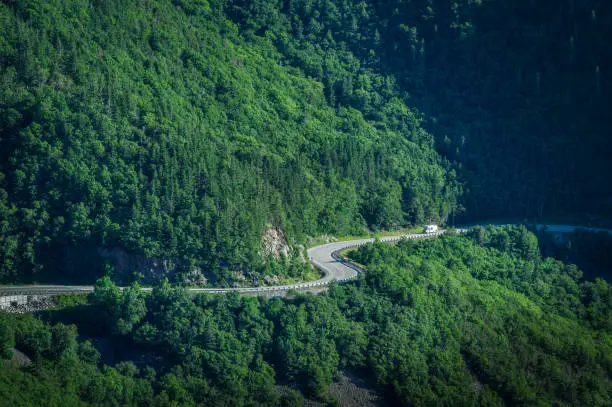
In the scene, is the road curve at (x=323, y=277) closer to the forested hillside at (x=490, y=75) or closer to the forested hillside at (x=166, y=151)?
the forested hillside at (x=166, y=151)

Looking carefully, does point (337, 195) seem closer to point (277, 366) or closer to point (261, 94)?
point (261, 94)

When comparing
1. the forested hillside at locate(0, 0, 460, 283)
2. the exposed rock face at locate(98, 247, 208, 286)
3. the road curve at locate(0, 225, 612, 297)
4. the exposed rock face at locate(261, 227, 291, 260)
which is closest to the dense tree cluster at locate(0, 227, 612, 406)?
the road curve at locate(0, 225, 612, 297)

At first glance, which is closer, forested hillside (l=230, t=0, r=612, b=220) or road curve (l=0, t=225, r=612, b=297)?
road curve (l=0, t=225, r=612, b=297)

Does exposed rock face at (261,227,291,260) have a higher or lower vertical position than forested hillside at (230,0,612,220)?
lower

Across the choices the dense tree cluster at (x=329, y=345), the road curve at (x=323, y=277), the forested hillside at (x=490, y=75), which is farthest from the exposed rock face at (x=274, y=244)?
the forested hillside at (x=490, y=75)

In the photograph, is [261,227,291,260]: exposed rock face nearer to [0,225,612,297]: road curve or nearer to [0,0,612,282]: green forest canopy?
[0,0,612,282]: green forest canopy

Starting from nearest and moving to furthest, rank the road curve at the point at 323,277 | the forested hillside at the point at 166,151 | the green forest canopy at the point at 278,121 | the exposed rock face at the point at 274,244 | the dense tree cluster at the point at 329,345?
the dense tree cluster at the point at 329,345, the road curve at the point at 323,277, the forested hillside at the point at 166,151, the green forest canopy at the point at 278,121, the exposed rock face at the point at 274,244

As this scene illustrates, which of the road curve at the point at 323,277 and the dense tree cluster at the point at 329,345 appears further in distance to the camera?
the road curve at the point at 323,277
